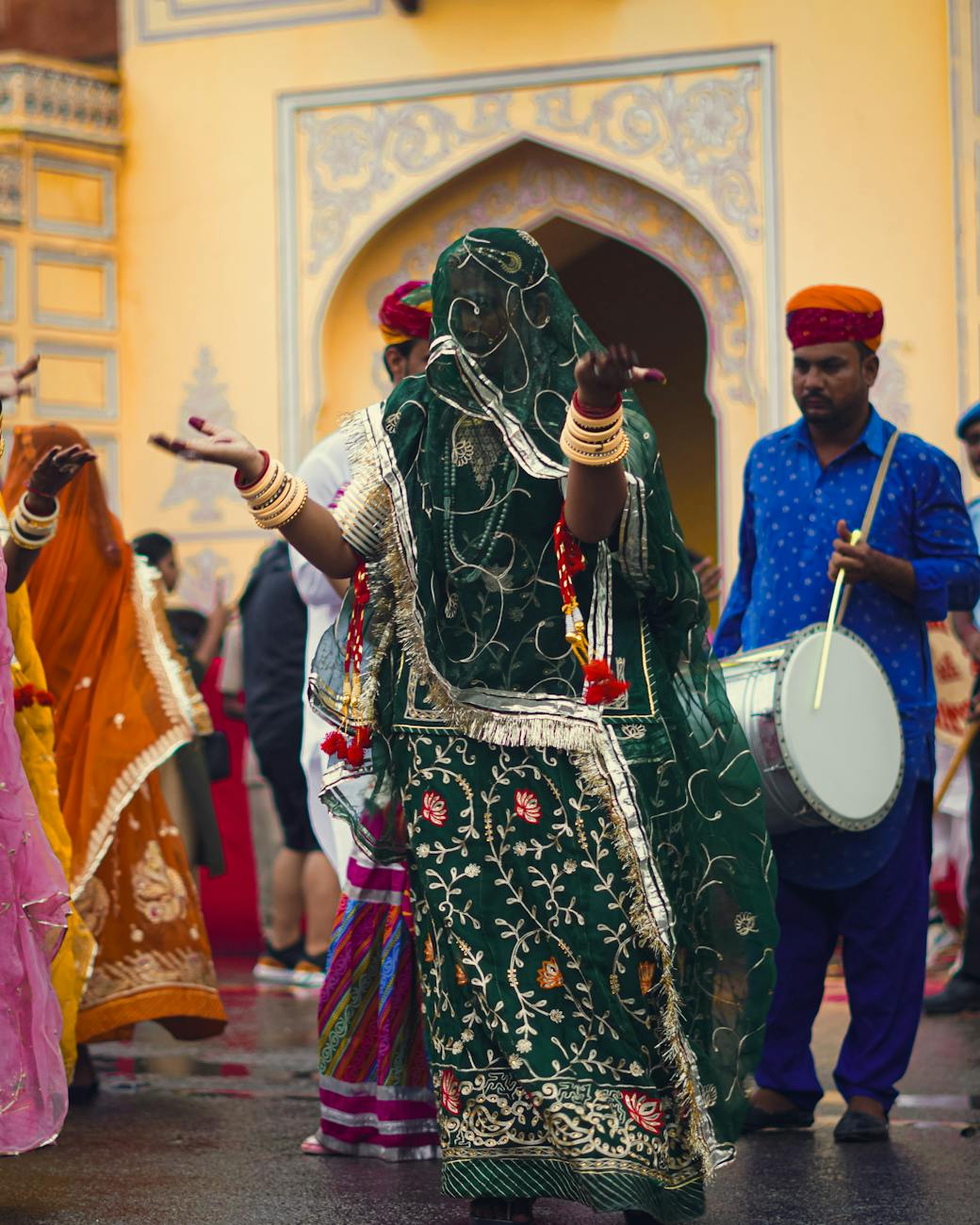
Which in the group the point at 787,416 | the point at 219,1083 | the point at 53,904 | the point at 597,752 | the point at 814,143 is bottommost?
the point at 219,1083

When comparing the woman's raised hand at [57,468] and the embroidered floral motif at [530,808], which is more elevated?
the woman's raised hand at [57,468]

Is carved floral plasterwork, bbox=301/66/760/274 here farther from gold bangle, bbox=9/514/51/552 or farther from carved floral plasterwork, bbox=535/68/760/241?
gold bangle, bbox=9/514/51/552

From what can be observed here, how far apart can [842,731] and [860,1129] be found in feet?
2.84

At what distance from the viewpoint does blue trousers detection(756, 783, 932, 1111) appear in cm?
454

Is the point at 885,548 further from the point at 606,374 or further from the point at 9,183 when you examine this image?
the point at 9,183

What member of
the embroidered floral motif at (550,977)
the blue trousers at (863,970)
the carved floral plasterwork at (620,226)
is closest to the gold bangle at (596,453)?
the embroidered floral motif at (550,977)

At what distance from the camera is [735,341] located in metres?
10.9

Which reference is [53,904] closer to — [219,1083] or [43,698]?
[43,698]

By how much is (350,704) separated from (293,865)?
4121 millimetres

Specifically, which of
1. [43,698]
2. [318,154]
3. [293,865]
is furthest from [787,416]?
[43,698]

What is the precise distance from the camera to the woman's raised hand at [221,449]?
342 centimetres

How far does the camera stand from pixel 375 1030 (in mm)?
4195

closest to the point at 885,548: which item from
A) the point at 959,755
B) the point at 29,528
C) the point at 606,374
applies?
the point at 606,374

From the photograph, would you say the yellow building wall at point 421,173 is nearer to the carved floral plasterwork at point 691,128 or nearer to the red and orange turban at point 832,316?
the carved floral plasterwork at point 691,128
